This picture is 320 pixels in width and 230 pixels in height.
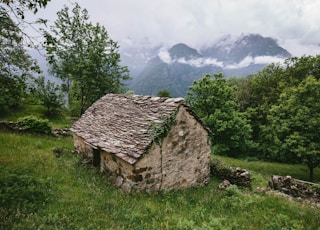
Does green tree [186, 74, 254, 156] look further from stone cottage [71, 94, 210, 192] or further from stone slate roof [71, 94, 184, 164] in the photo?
stone slate roof [71, 94, 184, 164]

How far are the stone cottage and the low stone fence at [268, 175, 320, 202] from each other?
16.7 feet

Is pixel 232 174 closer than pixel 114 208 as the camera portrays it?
No

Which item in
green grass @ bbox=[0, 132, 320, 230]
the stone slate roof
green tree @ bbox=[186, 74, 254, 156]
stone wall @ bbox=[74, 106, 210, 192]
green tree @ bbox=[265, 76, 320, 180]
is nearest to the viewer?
green grass @ bbox=[0, 132, 320, 230]

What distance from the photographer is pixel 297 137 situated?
19625 millimetres

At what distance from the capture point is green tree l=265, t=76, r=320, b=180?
1945 centimetres

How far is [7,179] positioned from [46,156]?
245 inches

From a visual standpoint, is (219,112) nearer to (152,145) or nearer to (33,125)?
(152,145)

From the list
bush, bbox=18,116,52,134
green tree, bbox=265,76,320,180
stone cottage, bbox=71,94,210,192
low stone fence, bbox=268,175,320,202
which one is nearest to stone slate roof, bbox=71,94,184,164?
stone cottage, bbox=71,94,210,192

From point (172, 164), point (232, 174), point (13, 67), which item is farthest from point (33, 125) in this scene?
point (232, 174)

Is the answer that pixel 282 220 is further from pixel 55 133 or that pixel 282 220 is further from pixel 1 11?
pixel 55 133

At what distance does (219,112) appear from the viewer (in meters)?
25.9

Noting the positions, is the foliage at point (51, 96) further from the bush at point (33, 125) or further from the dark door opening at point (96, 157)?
the dark door opening at point (96, 157)

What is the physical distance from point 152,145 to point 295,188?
34.6ft

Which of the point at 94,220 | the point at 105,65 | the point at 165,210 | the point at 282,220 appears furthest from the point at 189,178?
the point at 105,65
